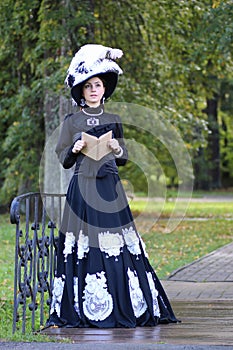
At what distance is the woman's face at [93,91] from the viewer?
699cm

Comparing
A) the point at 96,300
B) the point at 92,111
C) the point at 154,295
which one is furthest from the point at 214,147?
the point at 96,300

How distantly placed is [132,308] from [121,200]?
833 millimetres

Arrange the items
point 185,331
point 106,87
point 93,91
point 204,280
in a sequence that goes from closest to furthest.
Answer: point 185,331 < point 93,91 < point 106,87 < point 204,280

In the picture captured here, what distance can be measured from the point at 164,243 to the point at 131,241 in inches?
422

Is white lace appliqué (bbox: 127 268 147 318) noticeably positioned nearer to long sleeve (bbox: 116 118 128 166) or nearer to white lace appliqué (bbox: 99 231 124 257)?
white lace appliqué (bbox: 99 231 124 257)

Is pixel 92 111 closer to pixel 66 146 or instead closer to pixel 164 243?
pixel 66 146

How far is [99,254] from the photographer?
680cm

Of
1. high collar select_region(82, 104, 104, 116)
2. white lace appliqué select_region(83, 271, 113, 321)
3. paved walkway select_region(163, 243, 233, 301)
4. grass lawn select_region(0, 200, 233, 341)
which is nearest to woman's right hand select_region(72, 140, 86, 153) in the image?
high collar select_region(82, 104, 104, 116)

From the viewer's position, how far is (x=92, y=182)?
6.90 metres

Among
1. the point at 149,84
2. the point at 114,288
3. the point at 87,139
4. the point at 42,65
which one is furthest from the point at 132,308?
the point at 149,84

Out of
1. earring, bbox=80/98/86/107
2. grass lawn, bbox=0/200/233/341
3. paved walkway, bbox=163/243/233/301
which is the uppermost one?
earring, bbox=80/98/86/107

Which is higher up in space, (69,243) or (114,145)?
(114,145)

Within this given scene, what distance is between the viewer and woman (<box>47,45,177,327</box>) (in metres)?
6.70

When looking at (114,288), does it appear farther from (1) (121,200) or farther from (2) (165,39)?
(2) (165,39)
